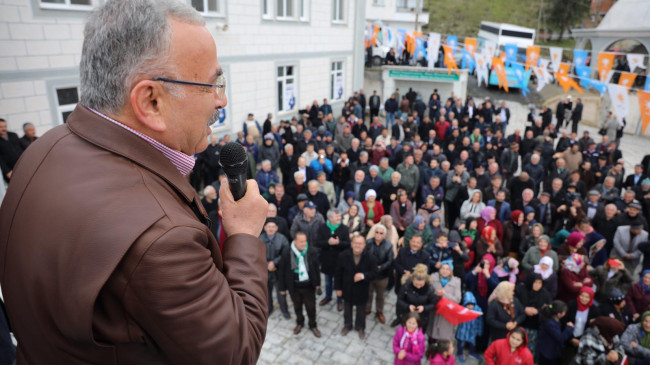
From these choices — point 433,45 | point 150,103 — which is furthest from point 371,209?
point 433,45

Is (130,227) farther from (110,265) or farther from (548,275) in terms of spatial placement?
(548,275)

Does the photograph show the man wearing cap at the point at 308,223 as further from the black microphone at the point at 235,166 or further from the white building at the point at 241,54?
the black microphone at the point at 235,166

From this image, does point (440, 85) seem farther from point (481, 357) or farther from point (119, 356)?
point (119, 356)

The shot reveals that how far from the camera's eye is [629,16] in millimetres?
22094

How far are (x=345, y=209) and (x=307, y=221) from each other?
1.13 m

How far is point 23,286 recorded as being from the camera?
1.06m

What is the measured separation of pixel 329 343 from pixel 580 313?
3.83 m

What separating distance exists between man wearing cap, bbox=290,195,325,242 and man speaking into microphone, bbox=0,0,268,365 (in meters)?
6.52

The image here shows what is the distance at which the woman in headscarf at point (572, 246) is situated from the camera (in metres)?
7.34

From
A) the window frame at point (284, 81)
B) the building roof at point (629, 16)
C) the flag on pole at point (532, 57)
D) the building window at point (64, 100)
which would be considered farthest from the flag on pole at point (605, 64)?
the building window at point (64, 100)

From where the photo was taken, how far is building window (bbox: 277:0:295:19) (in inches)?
636

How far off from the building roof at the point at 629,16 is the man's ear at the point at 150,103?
2575cm

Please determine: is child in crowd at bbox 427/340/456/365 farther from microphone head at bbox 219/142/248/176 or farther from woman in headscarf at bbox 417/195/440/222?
microphone head at bbox 219/142/248/176

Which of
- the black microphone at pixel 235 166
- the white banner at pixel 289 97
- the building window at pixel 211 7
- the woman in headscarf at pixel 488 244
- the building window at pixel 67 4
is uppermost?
the building window at pixel 211 7
